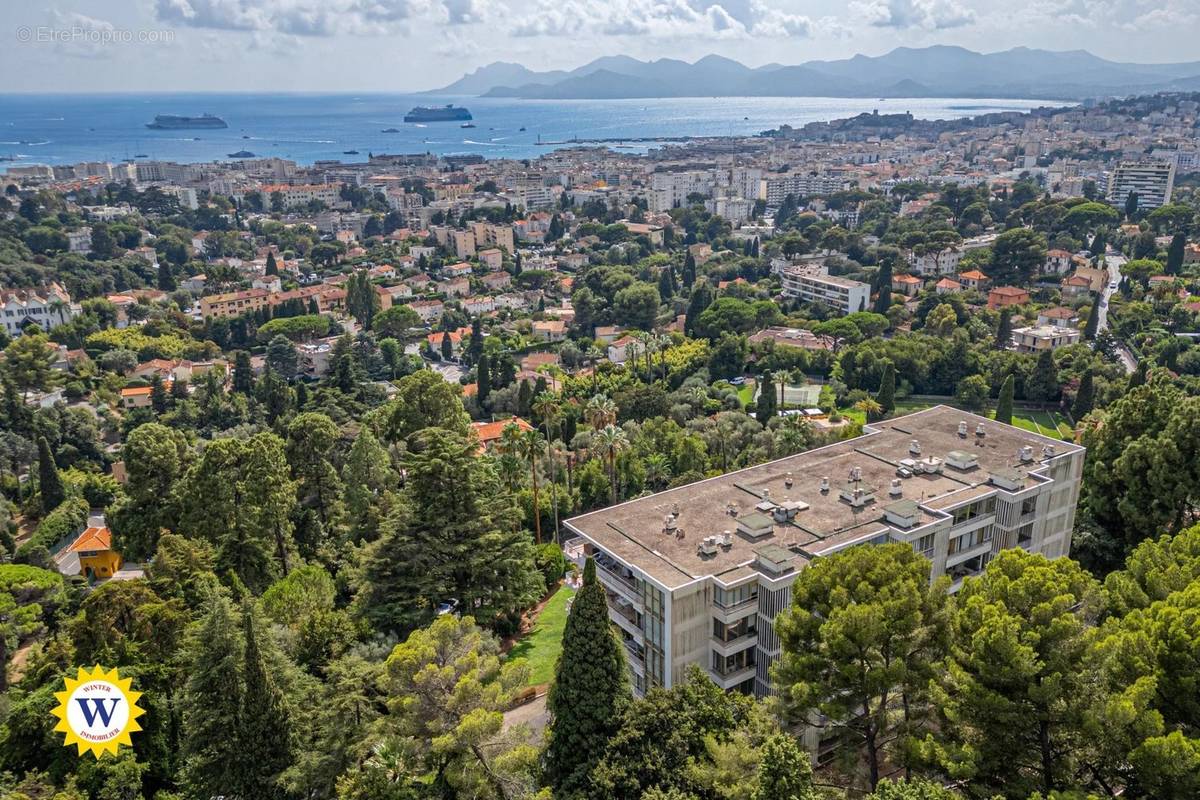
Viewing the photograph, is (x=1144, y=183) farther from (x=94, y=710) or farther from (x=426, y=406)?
(x=94, y=710)

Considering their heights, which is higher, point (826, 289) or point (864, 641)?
point (864, 641)

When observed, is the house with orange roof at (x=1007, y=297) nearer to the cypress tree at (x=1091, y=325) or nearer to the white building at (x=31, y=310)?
the cypress tree at (x=1091, y=325)

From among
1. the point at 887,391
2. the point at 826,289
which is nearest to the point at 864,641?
the point at 887,391

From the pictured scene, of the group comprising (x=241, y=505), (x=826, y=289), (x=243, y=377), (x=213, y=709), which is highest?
(x=241, y=505)

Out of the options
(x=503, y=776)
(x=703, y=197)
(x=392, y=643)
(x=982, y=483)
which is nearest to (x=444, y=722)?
(x=503, y=776)

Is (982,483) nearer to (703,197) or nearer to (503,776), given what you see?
(503,776)

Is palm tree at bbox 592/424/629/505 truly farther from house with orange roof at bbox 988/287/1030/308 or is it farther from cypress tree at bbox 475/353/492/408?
house with orange roof at bbox 988/287/1030/308
